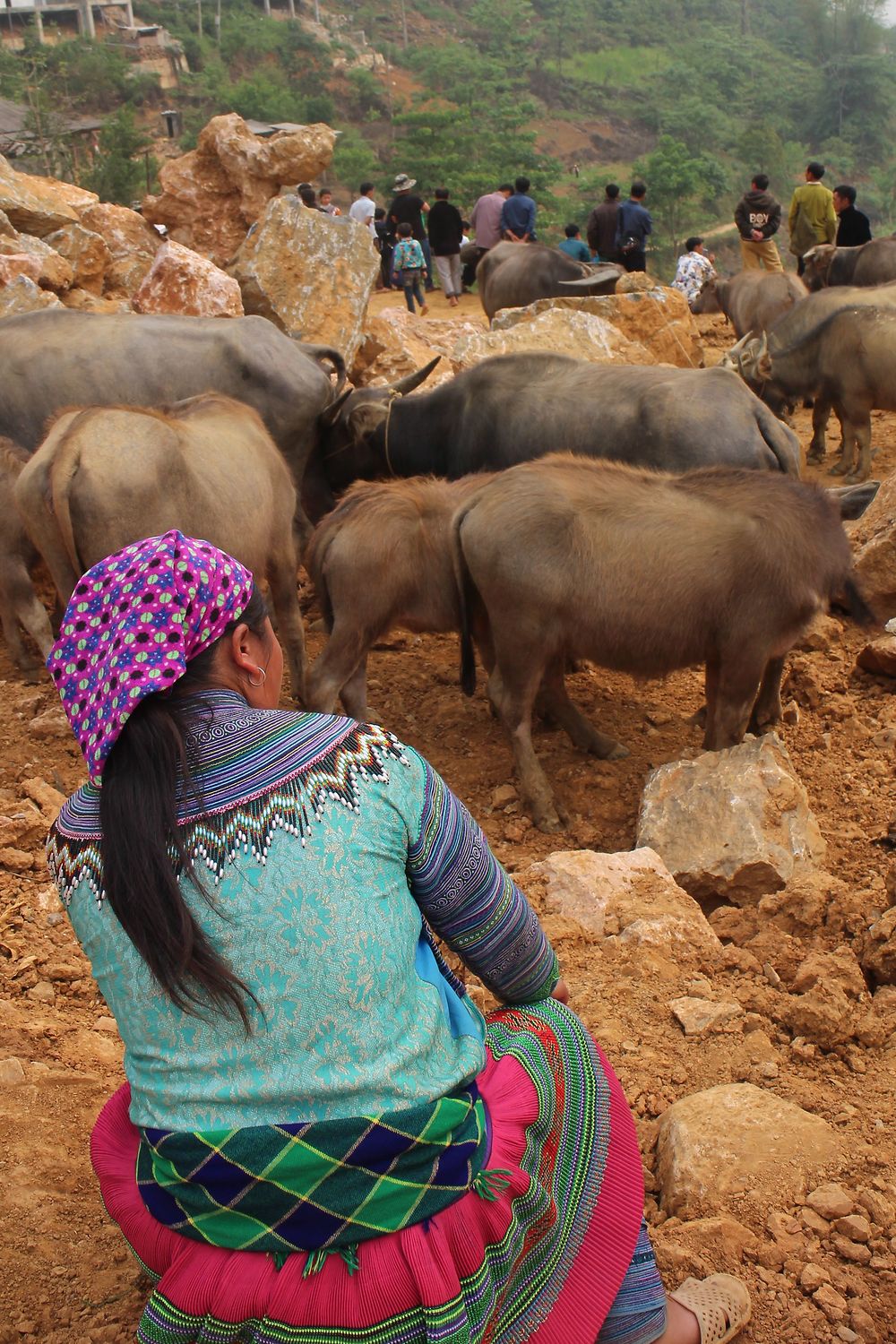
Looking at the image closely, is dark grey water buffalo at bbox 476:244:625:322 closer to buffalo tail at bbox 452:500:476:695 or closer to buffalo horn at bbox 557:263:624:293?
buffalo horn at bbox 557:263:624:293

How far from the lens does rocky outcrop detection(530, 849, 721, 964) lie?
145 inches

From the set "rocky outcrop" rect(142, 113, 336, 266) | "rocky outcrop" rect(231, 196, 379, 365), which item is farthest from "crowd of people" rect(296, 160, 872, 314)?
"rocky outcrop" rect(231, 196, 379, 365)

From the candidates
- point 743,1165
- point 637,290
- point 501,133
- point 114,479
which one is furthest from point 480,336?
point 501,133

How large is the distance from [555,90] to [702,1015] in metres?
63.0

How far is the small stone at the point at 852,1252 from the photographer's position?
7.87ft

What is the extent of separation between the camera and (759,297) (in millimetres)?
13578

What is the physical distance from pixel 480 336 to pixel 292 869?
9050 mm

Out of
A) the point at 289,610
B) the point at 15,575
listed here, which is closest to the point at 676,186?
the point at 289,610

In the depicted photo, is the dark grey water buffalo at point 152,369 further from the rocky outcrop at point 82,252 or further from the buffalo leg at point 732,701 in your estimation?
the buffalo leg at point 732,701

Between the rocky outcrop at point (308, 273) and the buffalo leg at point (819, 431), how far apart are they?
13.9ft

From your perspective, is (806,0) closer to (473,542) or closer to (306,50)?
(306,50)

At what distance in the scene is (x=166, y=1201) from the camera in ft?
6.05

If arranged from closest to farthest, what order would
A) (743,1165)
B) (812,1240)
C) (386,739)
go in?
(386,739) → (812,1240) → (743,1165)

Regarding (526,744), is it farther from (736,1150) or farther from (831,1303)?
(831,1303)
